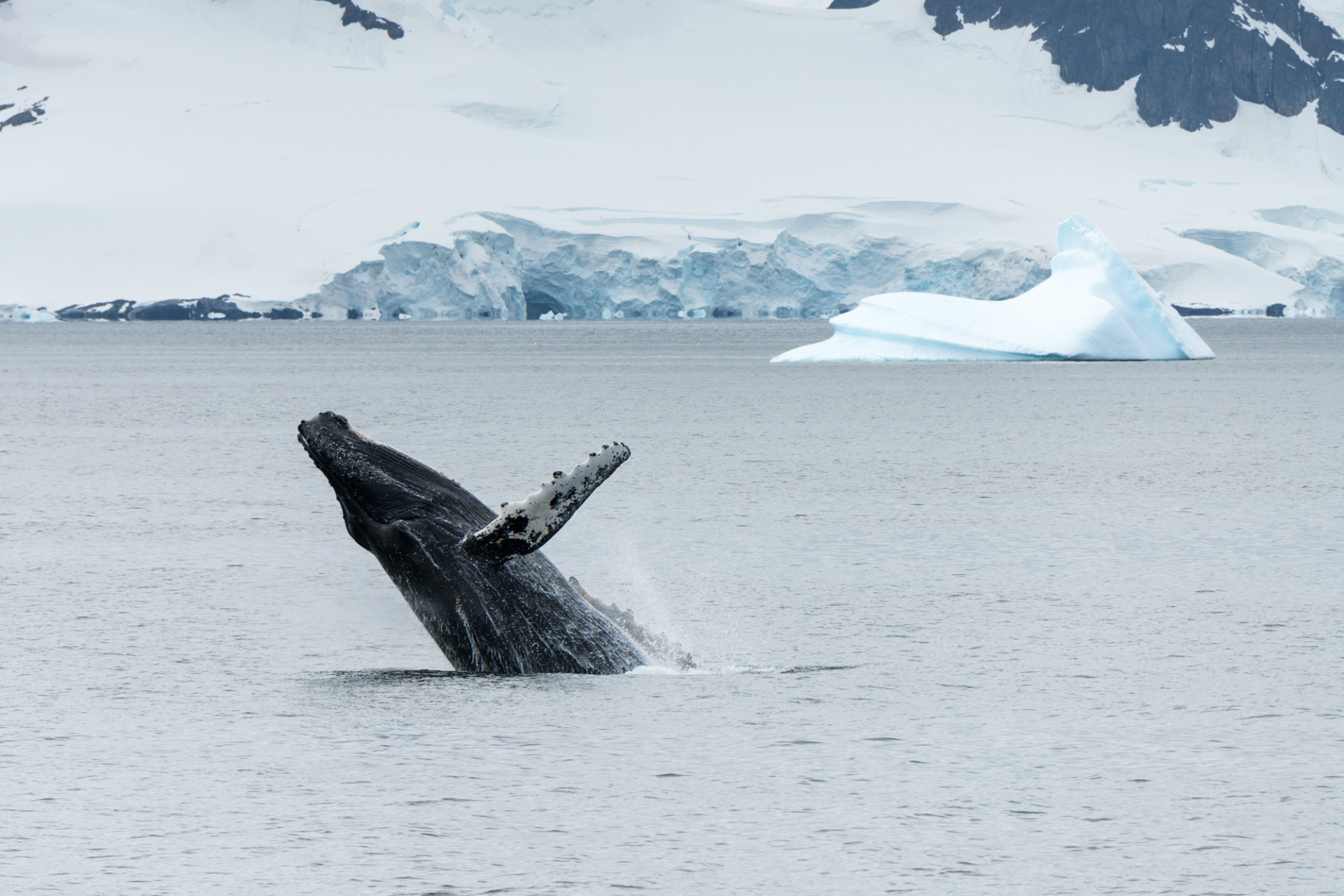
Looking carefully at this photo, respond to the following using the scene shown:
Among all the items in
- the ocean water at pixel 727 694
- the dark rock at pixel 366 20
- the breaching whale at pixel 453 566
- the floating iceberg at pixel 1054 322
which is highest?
the dark rock at pixel 366 20

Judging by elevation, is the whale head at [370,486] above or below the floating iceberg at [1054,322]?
below

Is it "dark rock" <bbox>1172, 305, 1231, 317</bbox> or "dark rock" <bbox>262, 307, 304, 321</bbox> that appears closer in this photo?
"dark rock" <bbox>262, 307, 304, 321</bbox>

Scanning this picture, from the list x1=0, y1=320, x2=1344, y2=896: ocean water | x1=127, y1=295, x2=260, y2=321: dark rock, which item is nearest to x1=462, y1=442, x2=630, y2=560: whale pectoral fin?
x1=0, y1=320, x2=1344, y2=896: ocean water

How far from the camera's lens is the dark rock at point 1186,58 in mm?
171750

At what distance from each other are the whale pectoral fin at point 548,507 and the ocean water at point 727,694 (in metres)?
0.97

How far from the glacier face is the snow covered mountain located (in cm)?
20

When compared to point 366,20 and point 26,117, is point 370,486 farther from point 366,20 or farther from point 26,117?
point 366,20

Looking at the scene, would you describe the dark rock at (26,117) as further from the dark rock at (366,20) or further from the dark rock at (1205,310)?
the dark rock at (1205,310)

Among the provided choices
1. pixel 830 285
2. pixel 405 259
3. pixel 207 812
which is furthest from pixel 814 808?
pixel 830 285

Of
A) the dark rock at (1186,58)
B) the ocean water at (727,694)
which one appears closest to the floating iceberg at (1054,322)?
the ocean water at (727,694)

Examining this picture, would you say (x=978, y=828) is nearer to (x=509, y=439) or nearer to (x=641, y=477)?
(x=641, y=477)

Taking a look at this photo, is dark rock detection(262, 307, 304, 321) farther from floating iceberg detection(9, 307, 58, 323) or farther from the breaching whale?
the breaching whale

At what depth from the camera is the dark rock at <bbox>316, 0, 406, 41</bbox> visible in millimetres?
153000

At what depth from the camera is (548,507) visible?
802cm
